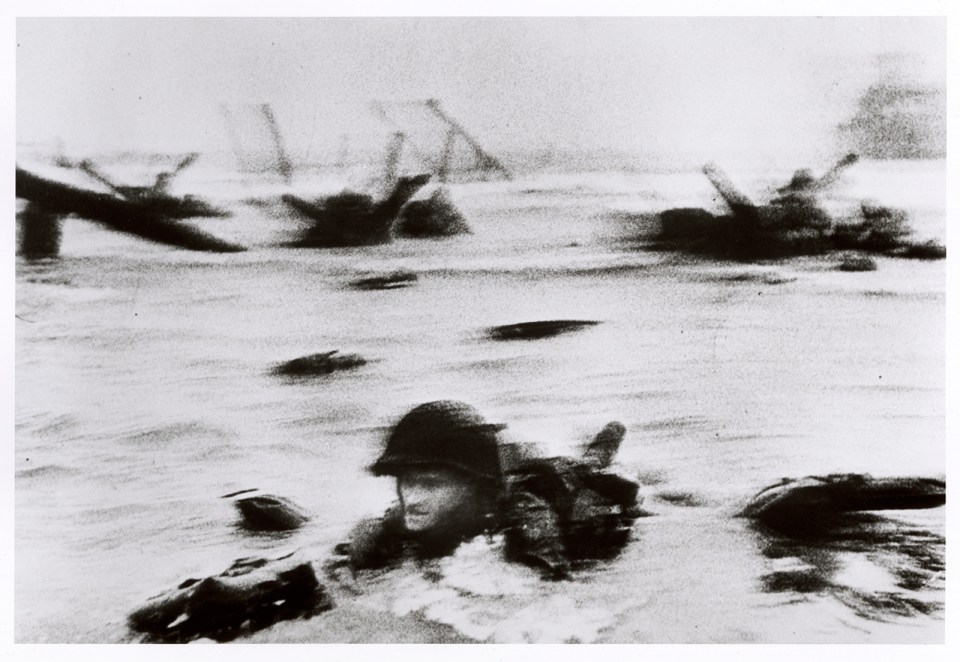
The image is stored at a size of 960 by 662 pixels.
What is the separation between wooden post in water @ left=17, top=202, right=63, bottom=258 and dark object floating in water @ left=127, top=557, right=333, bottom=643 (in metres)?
0.60

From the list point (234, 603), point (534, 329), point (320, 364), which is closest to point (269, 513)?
point (234, 603)

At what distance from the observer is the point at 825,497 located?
44.5 inches

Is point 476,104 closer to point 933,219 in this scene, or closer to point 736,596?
point 933,219

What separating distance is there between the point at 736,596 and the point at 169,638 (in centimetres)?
→ 92

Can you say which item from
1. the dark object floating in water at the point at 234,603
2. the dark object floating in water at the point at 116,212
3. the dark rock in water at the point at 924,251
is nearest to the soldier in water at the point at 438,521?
the dark object floating in water at the point at 234,603

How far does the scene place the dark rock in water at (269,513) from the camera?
113cm

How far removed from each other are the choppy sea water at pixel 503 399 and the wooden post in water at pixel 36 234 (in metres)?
0.03

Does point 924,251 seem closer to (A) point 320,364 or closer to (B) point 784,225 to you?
(B) point 784,225

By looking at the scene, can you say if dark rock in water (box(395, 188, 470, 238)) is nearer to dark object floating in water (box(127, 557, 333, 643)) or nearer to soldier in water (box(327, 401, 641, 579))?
soldier in water (box(327, 401, 641, 579))

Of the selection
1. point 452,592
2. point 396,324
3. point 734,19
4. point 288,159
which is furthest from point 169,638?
point 734,19

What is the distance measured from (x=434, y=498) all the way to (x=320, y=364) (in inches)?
11.4

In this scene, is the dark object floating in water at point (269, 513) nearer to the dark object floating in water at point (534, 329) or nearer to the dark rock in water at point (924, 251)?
the dark object floating in water at point (534, 329)

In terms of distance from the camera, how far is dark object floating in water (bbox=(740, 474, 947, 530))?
1.13 meters

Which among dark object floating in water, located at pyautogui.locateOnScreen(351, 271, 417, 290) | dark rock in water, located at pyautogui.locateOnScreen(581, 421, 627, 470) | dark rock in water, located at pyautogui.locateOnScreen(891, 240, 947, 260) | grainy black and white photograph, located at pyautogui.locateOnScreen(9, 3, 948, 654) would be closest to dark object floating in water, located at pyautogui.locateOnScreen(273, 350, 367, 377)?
grainy black and white photograph, located at pyautogui.locateOnScreen(9, 3, 948, 654)
